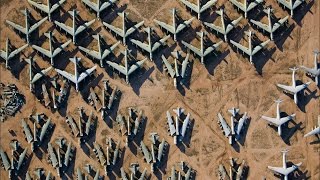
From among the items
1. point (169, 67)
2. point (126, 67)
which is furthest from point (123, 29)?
point (169, 67)

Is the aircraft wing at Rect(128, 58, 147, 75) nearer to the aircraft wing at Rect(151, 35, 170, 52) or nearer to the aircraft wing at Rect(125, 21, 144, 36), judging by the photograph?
the aircraft wing at Rect(151, 35, 170, 52)

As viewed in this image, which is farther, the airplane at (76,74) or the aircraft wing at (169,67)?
the aircraft wing at (169,67)

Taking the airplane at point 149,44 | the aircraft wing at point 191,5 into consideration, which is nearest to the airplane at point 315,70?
the aircraft wing at point 191,5

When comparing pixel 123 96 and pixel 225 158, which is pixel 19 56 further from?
pixel 225 158

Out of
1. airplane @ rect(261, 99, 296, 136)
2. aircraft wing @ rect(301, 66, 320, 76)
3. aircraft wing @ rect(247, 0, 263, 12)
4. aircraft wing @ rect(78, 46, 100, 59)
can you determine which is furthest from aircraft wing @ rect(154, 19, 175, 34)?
aircraft wing @ rect(301, 66, 320, 76)

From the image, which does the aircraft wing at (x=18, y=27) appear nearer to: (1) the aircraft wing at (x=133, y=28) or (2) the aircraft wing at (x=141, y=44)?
(1) the aircraft wing at (x=133, y=28)

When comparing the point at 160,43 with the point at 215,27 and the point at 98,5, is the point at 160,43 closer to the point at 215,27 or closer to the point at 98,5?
the point at 215,27

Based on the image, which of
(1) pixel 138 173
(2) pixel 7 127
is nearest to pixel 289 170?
(1) pixel 138 173

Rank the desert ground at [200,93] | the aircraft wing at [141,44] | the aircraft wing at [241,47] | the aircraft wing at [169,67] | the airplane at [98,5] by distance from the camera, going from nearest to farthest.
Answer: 1. the airplane at [98,5]
2. the aircraft wing at [141,44]
3. the aircraft wing at [169,67]
4. the aircraft wing at [241,47]
5. the desert ground at [200,93]
